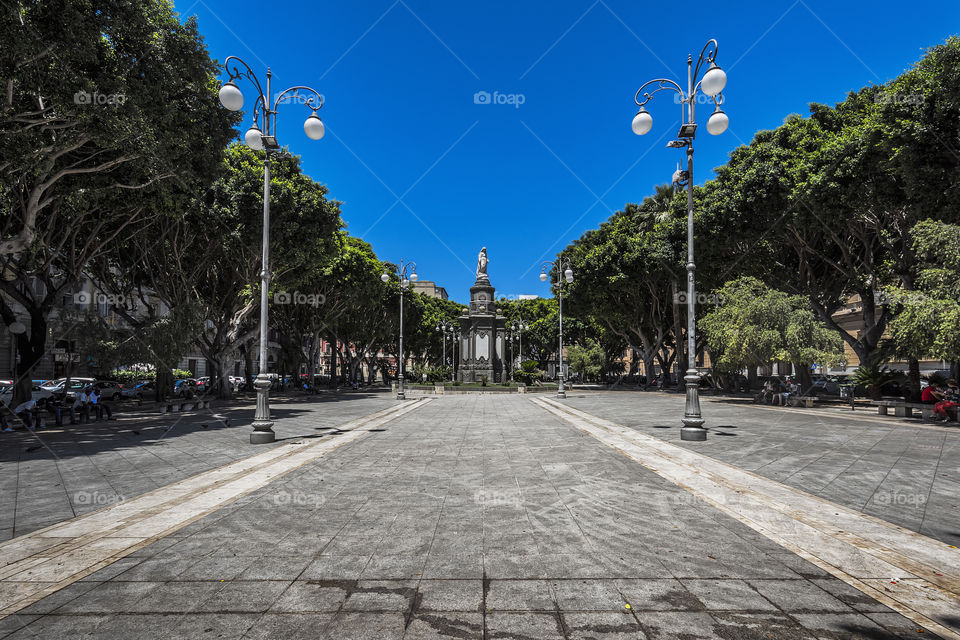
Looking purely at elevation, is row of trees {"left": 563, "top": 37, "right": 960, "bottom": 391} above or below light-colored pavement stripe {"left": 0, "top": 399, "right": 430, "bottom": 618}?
above

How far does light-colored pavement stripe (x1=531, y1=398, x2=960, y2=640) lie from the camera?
11.2ft

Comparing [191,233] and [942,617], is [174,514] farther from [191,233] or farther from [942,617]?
Result: [191,233]

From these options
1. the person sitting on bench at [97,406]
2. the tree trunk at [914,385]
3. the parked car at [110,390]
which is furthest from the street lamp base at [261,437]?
the tree trunk at [914,385]

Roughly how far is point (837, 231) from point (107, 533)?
26.5m

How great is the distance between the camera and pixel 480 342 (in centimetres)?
4056

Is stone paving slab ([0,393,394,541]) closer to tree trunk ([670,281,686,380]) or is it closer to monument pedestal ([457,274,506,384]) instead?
monument pedestal ([457,274,506,384])

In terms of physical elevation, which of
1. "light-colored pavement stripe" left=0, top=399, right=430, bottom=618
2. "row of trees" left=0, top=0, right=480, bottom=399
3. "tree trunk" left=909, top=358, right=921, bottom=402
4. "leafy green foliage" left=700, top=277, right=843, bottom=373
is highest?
"row of trees" left=0, top=0, right=480, bottom=399

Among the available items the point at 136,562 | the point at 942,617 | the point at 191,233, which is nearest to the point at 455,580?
the point at 136,562

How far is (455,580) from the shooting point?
367 cm

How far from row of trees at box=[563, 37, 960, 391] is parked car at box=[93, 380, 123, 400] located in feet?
110

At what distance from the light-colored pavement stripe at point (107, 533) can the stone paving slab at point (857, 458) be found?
7762 millimetres

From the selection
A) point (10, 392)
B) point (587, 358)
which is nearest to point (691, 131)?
point (10, 392)

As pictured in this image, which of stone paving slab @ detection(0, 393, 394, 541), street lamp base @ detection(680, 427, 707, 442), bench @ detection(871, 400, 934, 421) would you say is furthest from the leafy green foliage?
stone paving slab @ detection(0, 393, 394, 541)

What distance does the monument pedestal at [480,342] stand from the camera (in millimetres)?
40250
